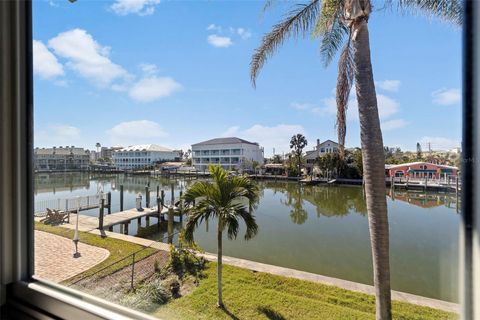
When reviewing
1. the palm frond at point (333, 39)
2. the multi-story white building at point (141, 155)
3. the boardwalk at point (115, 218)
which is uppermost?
the palm frond at point (333, 39)

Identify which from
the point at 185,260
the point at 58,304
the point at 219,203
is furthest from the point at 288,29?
the point at 185,260

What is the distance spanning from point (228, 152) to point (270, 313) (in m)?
3.02

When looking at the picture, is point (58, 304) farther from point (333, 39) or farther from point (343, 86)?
point (333, 39)

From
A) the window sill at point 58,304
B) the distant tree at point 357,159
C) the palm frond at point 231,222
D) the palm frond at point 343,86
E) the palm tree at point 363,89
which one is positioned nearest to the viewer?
the window sill at point 58,304

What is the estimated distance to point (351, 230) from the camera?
362 centimetres

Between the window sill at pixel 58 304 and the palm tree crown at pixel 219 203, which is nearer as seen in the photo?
the window sill at pixel 58 304

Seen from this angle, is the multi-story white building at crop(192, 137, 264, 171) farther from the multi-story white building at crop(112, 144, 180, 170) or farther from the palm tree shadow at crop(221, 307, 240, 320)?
the palm tree shadow at crop(221, 307, 240, 320)

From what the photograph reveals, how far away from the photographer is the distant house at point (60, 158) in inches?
41.7

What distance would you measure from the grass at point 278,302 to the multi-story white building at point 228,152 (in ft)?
6.09

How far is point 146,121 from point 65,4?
1.32 metres

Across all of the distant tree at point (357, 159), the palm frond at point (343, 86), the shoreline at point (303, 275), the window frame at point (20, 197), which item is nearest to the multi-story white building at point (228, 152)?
the shoreline at point (303, 275)

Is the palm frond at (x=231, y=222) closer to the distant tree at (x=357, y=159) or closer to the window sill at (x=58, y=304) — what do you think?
the distant tree at (x=357, y=159)

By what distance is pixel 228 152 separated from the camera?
16.5 feet

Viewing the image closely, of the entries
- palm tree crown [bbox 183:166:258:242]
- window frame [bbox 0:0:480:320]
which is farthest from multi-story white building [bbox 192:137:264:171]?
window frame [bbox 0:0:480:320]
